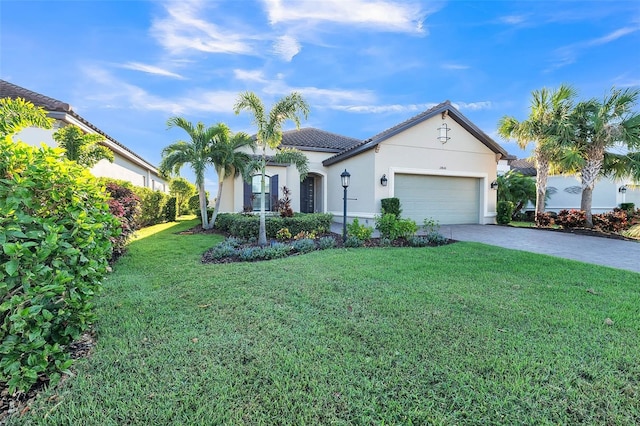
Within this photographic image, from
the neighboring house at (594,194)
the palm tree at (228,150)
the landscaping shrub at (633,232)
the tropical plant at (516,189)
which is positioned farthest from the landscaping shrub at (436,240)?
the neighboring house at (594,194)

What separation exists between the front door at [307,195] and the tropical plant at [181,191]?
10.1 metres

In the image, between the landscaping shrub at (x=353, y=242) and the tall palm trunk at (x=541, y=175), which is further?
the tall palm trunk at (x=541, y=175)

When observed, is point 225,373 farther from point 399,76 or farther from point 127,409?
point 399,76

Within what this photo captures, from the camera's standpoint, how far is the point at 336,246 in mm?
8789

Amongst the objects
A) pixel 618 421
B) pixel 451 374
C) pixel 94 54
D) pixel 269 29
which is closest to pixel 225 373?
pixel 451 374

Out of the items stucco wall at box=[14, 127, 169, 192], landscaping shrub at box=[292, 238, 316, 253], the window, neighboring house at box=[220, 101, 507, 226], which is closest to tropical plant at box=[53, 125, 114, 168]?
stucco wall at box=[14, 127, 169, 192]

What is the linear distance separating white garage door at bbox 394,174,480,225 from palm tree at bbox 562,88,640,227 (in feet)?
13.4

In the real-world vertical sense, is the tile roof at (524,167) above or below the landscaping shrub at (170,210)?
above

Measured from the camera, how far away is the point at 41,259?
221cm

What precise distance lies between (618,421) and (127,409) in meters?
3.60

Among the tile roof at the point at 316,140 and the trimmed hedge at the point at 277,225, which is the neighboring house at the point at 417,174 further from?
the trimmed hedge at the point at 277,225

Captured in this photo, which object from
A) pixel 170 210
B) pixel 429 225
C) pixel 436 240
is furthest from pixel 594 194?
pixel 170 210

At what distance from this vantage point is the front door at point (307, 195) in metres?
17.7

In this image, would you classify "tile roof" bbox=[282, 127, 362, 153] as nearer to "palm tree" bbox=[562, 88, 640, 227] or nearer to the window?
the window
